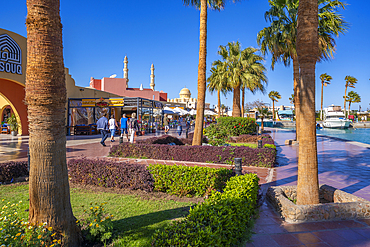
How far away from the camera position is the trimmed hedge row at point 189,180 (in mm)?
4766

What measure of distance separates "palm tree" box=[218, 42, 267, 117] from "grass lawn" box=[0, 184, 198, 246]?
52.0 ft

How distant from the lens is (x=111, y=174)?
5.35m

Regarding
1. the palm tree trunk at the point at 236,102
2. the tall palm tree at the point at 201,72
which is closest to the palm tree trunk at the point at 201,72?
the tall palm tree at the point at 201,72

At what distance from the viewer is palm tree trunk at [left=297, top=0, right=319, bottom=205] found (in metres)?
3.66

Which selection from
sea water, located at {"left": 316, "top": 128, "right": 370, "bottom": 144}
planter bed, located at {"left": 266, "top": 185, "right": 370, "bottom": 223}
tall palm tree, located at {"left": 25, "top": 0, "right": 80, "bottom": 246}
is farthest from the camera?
sea water, located at {"left": 316, "top": 128, "right": 370, "bottom": 144}

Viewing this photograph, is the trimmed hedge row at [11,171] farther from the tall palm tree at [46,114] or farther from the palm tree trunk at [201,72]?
the palm tree trunk at [201,72]

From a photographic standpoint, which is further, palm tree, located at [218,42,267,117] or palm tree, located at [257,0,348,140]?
palm tree, located at [218,42,267,117]

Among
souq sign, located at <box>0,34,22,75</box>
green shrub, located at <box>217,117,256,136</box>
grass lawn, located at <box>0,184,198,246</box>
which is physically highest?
souq sign, located at <box>0,34,22,75</box>

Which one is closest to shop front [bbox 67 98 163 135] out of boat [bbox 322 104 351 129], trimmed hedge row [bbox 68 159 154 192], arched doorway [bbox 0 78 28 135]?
arched doorway [bbox 0 78 28 135]

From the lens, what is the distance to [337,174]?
22.4 ft

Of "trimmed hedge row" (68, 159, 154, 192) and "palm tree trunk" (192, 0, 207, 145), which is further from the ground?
"palm tree trunk" (192, 0, 207, 145)

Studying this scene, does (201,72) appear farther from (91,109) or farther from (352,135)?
(352,135)

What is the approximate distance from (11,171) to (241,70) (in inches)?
685

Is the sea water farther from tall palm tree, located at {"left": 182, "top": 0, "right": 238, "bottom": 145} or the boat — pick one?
tall palm tree, located at {"left": 182, "top": 0, "right": 238, "bottom": 145}
